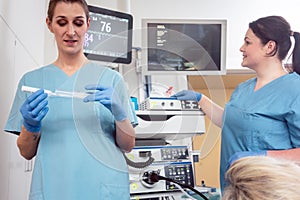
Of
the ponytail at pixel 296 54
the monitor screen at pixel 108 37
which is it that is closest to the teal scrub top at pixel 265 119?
the ponytail at pixel 296 54

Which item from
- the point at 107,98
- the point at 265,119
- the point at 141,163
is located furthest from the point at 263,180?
the point at 141,163

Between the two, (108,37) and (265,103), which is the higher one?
(108,37)

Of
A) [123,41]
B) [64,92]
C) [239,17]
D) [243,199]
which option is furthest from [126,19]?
[243,199]

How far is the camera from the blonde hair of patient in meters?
0.55

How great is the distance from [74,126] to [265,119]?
72cm

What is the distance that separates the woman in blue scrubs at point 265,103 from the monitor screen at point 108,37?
568 mm

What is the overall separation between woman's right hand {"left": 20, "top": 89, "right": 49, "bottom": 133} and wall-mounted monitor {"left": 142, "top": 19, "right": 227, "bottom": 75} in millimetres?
606

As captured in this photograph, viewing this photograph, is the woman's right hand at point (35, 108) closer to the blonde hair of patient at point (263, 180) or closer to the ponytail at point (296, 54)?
the blonde hair of patient at point (263, 180)

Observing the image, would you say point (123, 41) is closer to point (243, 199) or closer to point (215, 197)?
point (215, 197)

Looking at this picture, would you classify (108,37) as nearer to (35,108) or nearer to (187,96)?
(187,96)

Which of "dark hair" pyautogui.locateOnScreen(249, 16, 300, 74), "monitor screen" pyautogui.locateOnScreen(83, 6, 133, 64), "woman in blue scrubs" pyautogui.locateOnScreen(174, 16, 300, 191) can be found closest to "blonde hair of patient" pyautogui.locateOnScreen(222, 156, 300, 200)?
"woman in blue scrubs" pyautogui.locateOnScreen(174, 16, 300, 191)

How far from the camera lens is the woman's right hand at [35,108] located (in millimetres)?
968

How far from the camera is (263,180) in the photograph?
57cm

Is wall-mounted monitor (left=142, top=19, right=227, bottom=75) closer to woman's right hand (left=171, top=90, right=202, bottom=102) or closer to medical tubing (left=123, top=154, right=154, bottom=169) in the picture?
woman's right hand (left=171, top=90, right=202, bottom=102)
